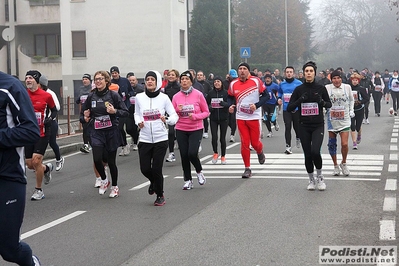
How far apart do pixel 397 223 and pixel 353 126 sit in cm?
854

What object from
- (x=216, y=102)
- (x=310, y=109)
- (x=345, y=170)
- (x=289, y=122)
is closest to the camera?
(x=310, y=109)

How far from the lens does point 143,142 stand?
31.9 feet

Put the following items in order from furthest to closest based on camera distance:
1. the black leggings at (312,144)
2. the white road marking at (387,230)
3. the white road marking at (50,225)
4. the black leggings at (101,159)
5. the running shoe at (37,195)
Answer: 1. the running shoe at (37,195)
2. the black leggings at (312,144)
3. the black leggings at (101,159)
4. the white road marking at (50,225)
5. the white road marking at (387,230)

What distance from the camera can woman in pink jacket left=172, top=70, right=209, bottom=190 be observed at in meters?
11.0

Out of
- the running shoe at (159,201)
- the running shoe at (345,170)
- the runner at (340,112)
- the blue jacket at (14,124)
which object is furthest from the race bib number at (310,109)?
the blue jacket at (14,124)

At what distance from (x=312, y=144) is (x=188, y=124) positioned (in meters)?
1.99

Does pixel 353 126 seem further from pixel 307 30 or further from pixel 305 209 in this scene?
pixel 307 30

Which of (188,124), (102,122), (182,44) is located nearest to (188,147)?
(188,124)

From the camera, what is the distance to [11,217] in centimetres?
473

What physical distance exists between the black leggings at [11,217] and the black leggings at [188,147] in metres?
6.17

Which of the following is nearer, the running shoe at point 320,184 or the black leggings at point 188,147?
the running shoe at point 320,184

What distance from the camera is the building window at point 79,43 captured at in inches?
1615

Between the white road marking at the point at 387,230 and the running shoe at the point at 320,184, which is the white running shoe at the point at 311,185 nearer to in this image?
the running shoe at the point at 320,184

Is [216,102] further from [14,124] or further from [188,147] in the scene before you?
[14,124]
